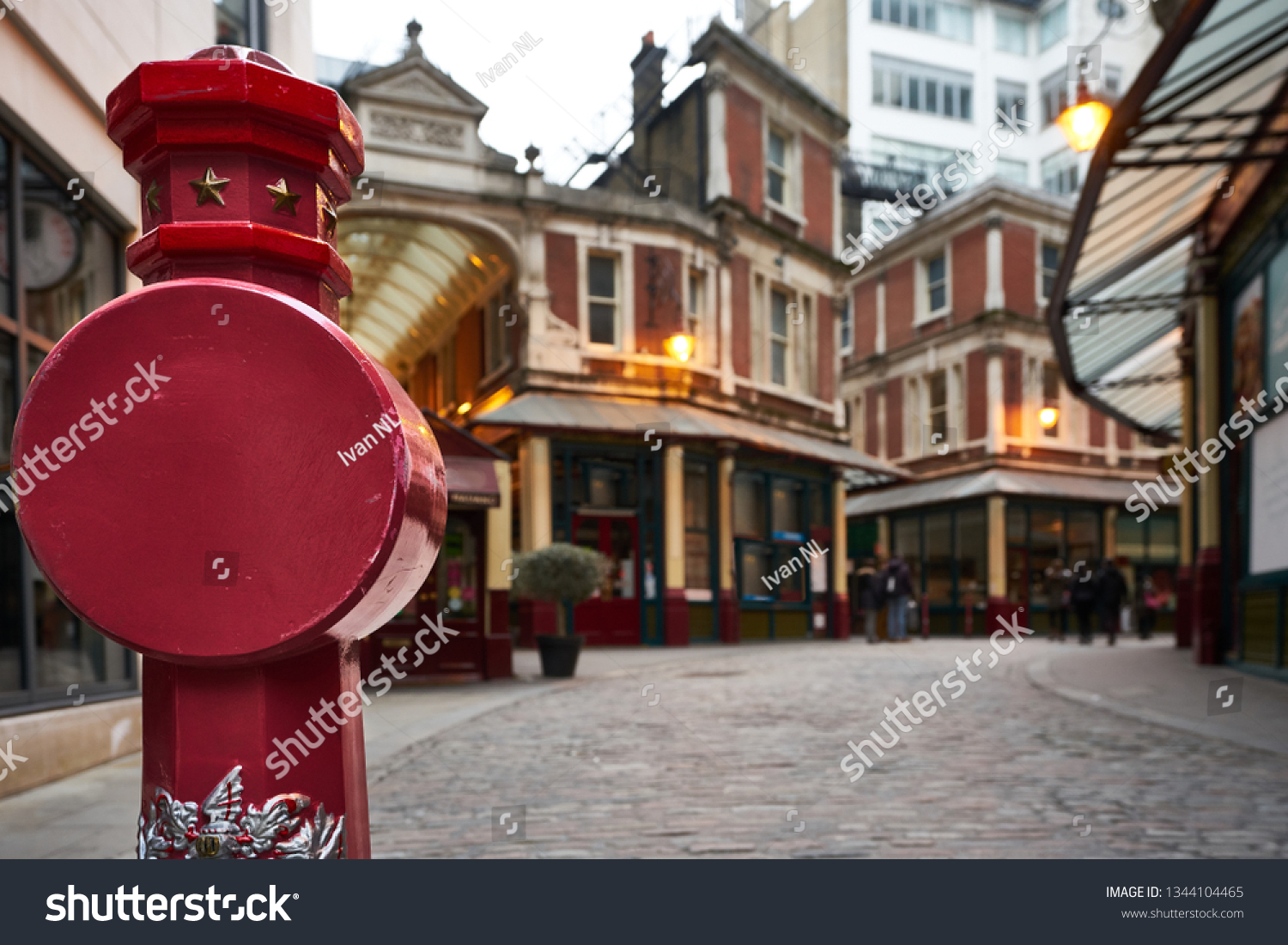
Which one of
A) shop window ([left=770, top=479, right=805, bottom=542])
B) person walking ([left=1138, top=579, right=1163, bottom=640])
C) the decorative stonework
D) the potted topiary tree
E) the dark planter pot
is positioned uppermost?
the decorative stonework

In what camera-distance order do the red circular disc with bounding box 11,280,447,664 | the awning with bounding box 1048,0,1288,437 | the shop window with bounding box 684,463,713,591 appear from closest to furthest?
the red circular disc with bounding box 11,280,447,664
the awning with bounding box 1048,0,1288,437
the shop window with bounding box 684,463,713,591

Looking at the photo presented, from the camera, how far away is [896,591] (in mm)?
21297

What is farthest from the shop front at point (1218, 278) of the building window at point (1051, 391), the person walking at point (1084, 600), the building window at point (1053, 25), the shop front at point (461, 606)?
the building window at point (1053, 25)

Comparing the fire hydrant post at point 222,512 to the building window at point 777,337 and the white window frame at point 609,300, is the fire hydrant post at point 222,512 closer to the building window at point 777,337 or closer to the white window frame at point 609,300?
the white window frame at point 609,300

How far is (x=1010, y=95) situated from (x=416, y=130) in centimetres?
2891

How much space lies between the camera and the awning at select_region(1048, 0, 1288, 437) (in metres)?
7.32

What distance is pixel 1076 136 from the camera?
8.52m

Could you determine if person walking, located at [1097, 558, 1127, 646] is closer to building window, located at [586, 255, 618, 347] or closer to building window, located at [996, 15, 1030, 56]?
building window, located at [586, 255, 618, 347]

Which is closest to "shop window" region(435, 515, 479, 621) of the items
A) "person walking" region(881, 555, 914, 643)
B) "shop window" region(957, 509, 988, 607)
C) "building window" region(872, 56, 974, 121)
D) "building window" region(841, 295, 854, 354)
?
"person walking" region(881, 555, 914, 643)

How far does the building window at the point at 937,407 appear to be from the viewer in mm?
29000

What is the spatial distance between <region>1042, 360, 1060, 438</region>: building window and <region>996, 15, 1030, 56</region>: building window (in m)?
16.3
